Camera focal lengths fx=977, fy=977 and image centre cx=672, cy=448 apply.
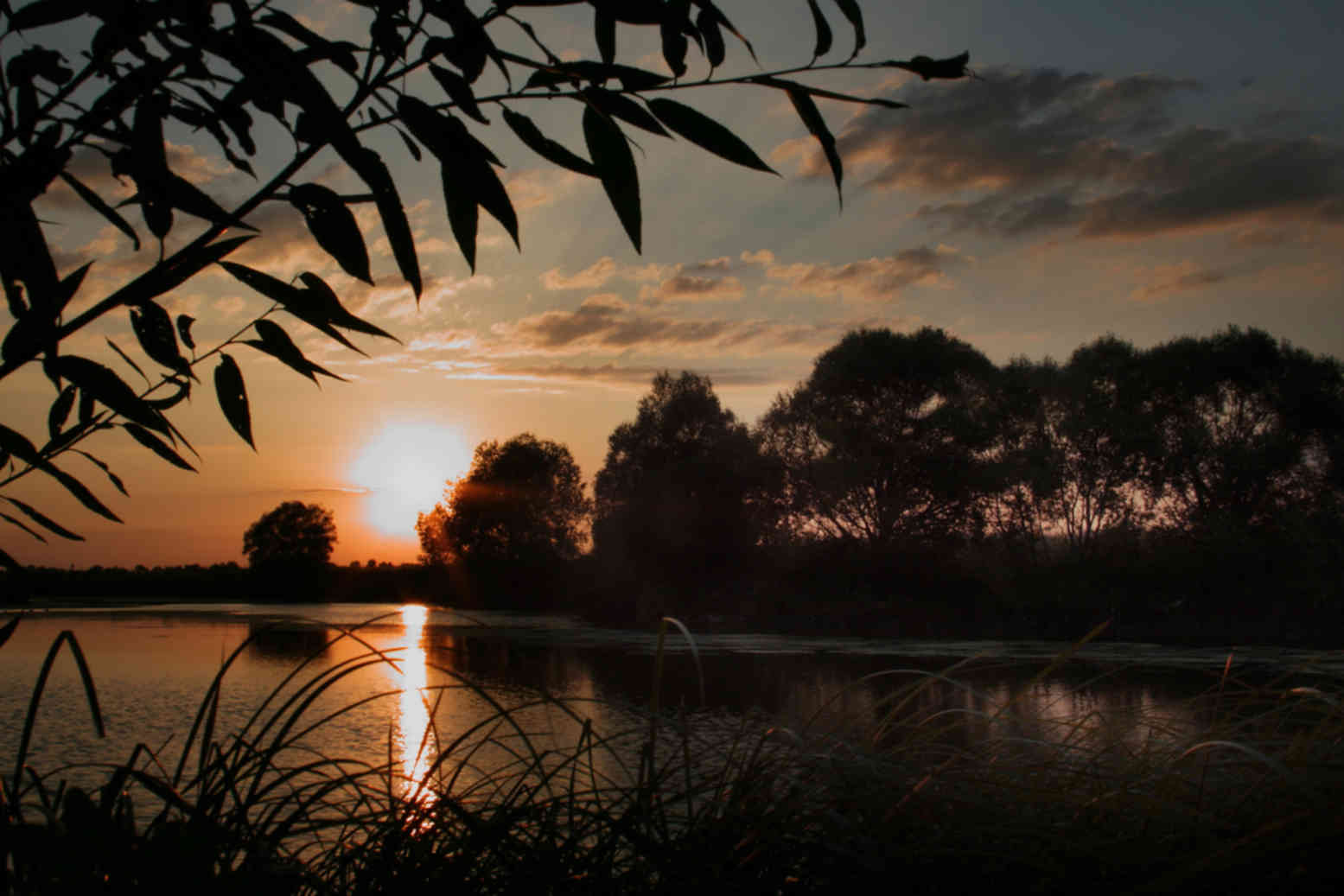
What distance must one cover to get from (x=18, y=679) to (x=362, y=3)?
452 inches

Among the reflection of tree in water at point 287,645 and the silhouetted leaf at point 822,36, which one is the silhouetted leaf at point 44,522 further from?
the reflection of tree in water at point 287,645

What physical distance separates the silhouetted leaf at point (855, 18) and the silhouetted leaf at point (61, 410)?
125 centimetres

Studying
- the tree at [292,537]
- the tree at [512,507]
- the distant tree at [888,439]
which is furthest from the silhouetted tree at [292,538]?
the distant tree at [888,439]

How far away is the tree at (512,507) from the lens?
4225 centimetres

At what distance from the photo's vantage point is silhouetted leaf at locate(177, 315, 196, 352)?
1373 millimetres

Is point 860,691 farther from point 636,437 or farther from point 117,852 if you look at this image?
point 636,437

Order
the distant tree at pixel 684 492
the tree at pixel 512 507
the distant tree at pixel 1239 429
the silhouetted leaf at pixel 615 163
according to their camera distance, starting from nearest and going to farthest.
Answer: the silhouetted leaf at pixel 615 163
the distant tree at pixel 1239 429
the distant tree at pixel 684 492
the tree at pixel 512 507

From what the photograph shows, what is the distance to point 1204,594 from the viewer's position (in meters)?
20.0

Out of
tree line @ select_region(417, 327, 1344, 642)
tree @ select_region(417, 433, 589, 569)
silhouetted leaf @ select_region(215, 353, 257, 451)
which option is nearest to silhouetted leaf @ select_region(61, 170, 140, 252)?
silhouetted leaf @ select_region(215, 353, 257, 451)

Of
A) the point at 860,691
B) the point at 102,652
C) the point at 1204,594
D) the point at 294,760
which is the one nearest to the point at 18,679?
the point at 102,652

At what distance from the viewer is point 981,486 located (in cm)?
2697

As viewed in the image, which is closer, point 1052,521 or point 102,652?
point 102,652

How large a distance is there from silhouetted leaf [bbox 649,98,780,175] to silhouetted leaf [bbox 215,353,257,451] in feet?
2.25

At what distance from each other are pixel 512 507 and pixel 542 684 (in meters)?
33.5
